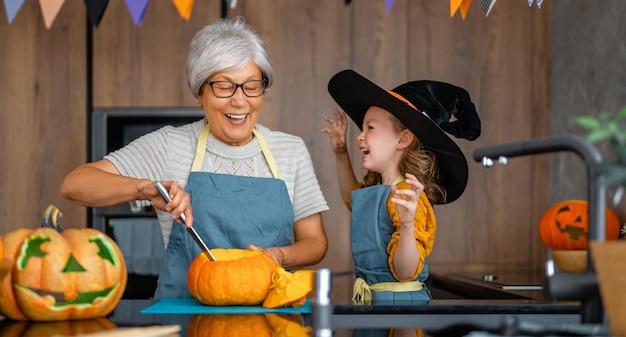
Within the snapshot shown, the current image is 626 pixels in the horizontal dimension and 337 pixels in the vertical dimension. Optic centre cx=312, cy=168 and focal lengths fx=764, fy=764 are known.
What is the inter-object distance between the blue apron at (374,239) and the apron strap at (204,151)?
0.71ft

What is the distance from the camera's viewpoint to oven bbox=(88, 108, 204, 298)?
3312 mm

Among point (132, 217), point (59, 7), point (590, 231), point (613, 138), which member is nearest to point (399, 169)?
point (59, 7)

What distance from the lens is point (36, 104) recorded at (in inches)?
135

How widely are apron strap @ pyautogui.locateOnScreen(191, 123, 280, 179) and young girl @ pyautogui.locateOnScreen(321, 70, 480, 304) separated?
0.69 feet

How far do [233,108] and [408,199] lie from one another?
1.65ft

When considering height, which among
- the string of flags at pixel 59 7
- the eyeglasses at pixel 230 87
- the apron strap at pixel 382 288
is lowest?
the apron strap at pixel 382 288

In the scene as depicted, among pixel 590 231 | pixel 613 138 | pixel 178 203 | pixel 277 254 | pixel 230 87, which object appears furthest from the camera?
pixel 230 87

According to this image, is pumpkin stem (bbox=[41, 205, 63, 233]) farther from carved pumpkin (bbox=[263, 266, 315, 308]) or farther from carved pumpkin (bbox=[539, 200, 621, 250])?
carved pumpkin (bbox=[539, 200, 621, 250])

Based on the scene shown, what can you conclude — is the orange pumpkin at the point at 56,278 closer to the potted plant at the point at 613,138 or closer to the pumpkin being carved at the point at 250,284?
the pumpkin being carved at the point at 250,284

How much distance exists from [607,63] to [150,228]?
1.98 m

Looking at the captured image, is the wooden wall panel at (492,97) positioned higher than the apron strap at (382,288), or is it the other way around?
the wooden wall panel at (492,97)

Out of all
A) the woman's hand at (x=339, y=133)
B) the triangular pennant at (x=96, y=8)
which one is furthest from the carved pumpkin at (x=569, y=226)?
the triangular pennant at (x=96, y=8)

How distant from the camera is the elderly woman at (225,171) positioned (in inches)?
70.2

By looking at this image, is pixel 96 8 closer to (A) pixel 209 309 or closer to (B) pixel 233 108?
(B) pixel 233 108
